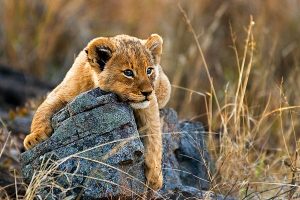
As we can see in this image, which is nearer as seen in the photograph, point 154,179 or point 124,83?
point 124,83

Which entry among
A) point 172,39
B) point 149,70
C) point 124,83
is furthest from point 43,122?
point 172,39

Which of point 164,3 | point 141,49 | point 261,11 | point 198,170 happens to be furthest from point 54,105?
point 164,3

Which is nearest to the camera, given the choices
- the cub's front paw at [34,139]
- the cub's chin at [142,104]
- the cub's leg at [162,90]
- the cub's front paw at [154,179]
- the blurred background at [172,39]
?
the cub's chin at [142,104]

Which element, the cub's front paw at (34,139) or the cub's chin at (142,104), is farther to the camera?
the cub's front paw at (34,139)

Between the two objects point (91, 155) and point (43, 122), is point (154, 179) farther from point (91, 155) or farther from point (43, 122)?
point (43, 122)

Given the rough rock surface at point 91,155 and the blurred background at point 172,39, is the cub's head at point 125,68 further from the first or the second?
the blurred background at point 172,39

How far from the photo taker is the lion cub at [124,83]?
5.21 meters

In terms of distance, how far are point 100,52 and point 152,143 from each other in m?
0.70

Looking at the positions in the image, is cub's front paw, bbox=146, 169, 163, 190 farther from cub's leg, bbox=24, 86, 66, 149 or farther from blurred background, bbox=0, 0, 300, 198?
blurred background, bbox=0, 0, 300, 198

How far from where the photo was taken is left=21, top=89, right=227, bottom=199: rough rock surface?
5105 millimetres

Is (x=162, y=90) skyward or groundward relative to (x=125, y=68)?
groundward

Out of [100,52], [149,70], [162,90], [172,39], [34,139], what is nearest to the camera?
[149,70]

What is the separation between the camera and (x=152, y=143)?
536 cm

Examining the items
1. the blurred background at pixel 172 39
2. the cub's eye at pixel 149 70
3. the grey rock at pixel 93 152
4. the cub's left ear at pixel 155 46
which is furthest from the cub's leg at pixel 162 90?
the blurred background at pixel 172 39
